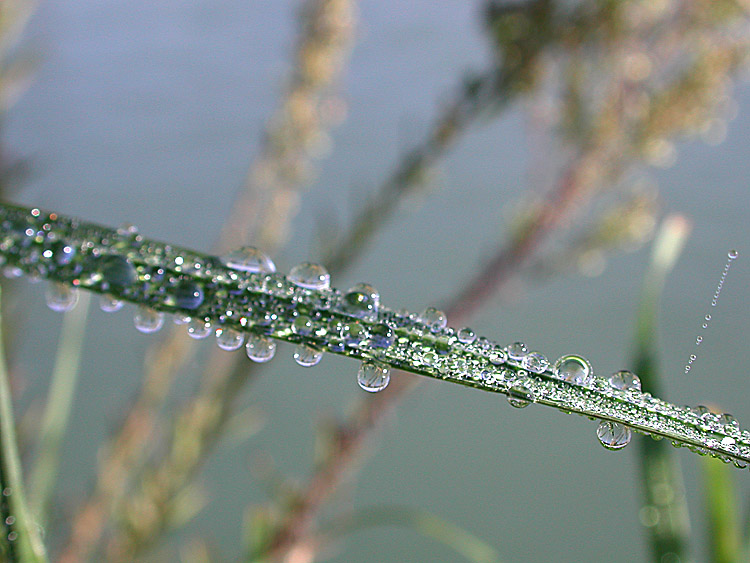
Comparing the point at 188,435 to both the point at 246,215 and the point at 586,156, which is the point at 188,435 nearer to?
the point at 246,215

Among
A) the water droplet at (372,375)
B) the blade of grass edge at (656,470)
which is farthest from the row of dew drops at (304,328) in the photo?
the blade of grass edge at (656,470)

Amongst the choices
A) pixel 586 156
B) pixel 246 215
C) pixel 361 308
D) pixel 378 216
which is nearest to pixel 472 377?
pixel 361 308

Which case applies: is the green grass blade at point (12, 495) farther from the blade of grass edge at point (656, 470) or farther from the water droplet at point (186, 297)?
the blade of grass edge at point (656, 470)

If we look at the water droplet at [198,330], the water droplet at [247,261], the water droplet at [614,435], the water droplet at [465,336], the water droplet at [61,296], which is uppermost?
the water droplet at [247,261]

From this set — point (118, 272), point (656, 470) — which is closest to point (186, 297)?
point (118, 272)

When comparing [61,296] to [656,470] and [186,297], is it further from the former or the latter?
[656,470]

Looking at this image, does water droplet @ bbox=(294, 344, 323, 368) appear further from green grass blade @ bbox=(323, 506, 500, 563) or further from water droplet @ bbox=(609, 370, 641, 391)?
green grass blade @ bbox=(323, 506, 500, 563)
